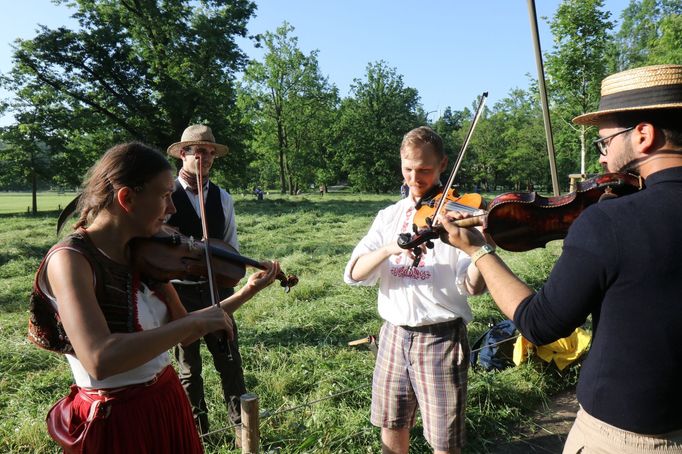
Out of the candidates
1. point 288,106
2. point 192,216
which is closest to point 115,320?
point 192,216

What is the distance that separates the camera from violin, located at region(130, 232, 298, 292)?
1.90m

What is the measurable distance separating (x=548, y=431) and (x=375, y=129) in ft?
148

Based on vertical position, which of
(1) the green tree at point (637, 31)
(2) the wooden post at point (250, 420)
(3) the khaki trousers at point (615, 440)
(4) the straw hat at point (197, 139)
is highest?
(1) the green tree at point (637, 31)

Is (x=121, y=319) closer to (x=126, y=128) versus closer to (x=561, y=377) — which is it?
(x=561, y=377)

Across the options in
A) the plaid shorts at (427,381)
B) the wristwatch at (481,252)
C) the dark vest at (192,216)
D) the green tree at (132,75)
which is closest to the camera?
the wristwatch at (481,252)

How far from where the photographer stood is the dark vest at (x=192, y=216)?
3492mm

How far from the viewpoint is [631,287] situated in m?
1.31

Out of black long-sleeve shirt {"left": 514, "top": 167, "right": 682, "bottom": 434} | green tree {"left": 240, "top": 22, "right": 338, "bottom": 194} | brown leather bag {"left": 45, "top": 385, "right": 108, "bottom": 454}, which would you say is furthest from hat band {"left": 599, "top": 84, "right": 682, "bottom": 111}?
green tree {"left": 240, "top": 22, "right": 338, "bottom": 194}

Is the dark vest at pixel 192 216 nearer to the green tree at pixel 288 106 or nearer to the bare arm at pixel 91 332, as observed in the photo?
the bare arm at pixel 91 332

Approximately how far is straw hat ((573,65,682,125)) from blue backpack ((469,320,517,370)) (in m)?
3.45

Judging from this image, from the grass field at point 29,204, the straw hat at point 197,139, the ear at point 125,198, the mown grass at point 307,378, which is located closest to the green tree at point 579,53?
the mown grass at point 307,378

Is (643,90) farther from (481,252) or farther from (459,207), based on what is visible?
(459,207)

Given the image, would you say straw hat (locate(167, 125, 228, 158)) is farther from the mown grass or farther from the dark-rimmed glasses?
the dark-rimmed glasses

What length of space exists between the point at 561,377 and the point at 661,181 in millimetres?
3717
